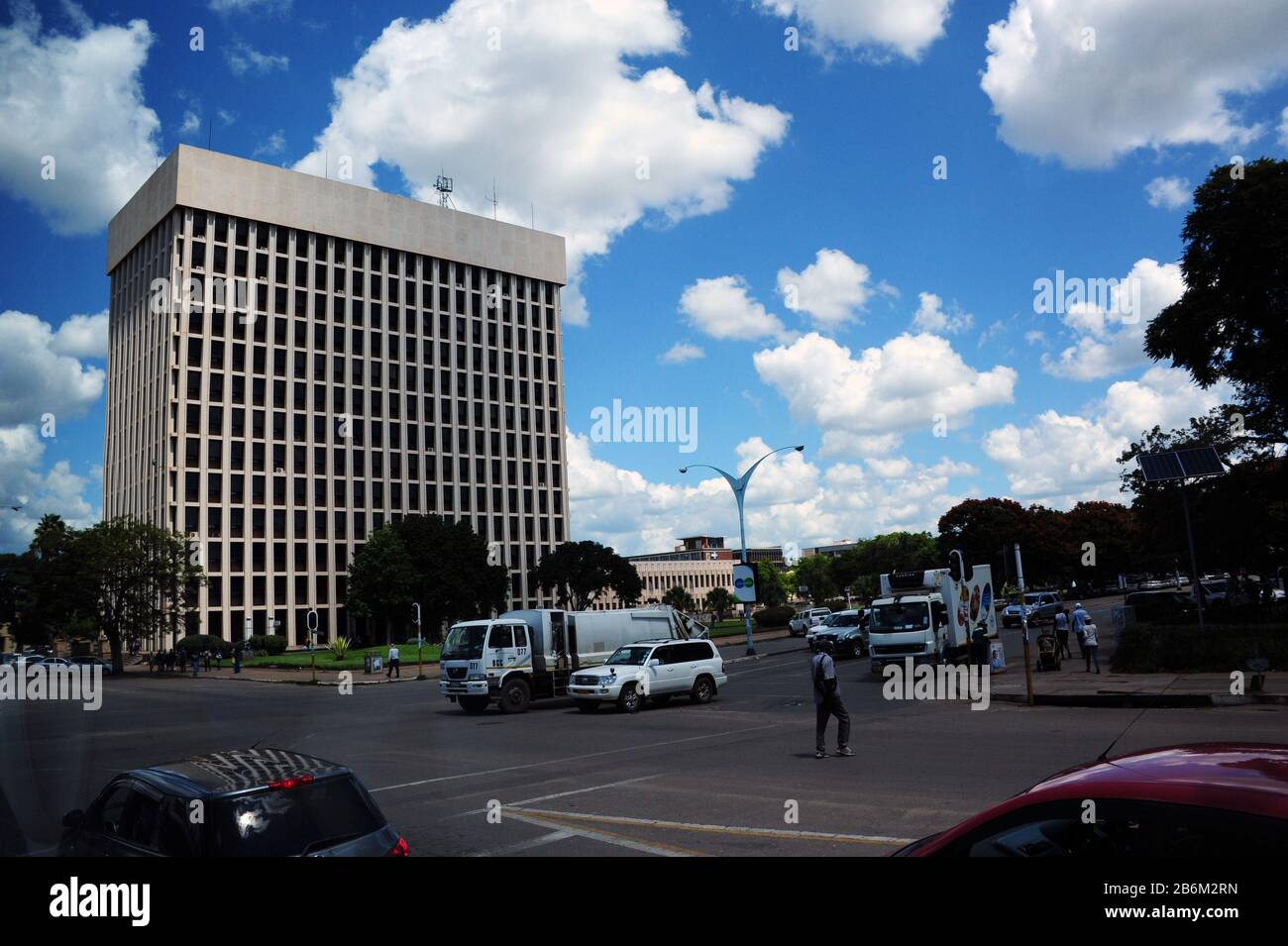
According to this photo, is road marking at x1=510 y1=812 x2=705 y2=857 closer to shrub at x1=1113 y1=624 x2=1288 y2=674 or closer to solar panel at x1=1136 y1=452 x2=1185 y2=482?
shrub at x1=1113 y1=624 x2=1288 y2=674

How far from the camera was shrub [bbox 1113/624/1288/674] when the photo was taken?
20484mm

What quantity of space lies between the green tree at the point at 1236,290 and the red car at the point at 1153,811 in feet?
91.1

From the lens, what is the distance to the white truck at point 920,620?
86.4ft

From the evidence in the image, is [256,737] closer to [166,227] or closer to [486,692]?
[486,692]

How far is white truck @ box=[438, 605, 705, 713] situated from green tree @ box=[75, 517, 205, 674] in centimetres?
4008

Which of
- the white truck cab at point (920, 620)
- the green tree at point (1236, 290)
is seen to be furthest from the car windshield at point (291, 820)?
the green tree at point (1236, 290)

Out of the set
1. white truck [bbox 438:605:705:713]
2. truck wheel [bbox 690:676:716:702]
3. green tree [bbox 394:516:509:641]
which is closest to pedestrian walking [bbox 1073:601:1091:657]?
truck wheel [bbox 690:676:716:702]

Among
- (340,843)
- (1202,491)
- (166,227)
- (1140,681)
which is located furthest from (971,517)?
(340,843)

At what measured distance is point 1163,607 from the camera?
35531 mm

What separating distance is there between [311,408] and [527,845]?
88764mm

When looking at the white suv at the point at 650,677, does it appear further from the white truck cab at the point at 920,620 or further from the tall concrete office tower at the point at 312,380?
the tall concrete office tower at the point at 312,380

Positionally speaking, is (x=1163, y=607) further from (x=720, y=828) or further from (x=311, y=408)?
(x=311, y=408)

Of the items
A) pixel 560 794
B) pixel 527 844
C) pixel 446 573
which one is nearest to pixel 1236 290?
pixel 560 794
